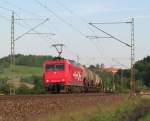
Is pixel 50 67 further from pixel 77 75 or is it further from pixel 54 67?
pixel 77 75

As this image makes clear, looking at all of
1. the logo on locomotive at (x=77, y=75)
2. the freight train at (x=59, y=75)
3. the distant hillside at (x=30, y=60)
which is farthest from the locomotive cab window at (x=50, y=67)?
the distant hillside at (x=30, y=60)

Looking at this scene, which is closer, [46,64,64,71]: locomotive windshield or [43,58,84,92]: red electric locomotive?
[43,58,84,92]: red electric locomotive

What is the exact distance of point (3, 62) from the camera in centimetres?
9062

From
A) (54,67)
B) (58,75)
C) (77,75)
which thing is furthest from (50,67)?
(77,75)

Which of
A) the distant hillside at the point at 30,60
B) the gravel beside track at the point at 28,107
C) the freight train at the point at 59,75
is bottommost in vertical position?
the gravel beside track at the point at 28,107

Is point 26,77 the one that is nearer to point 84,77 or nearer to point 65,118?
point 84,77

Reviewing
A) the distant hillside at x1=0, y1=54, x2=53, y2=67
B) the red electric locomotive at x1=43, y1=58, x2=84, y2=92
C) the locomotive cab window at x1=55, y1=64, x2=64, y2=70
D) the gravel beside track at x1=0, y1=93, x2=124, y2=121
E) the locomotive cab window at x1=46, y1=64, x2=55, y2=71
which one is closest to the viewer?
the gravel beside track at x1=0, y1=93, x2=124, y2=121

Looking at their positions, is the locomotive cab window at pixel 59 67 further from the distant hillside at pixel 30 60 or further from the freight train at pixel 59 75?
the distant hillside at pixel 30 60

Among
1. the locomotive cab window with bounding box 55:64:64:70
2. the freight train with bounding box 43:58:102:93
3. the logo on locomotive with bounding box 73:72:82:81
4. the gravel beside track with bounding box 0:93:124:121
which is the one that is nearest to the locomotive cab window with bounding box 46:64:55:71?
the freight train with bounding box 43:58:102:93

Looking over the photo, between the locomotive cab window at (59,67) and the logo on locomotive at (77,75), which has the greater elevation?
the locomotive cab window at (59,67)

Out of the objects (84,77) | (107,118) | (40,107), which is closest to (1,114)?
(40,107)

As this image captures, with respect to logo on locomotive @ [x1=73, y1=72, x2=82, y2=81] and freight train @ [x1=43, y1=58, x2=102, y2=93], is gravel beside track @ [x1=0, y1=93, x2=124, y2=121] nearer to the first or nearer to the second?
freight train @ [x1=43, y1=58, x2=102, y2=93]

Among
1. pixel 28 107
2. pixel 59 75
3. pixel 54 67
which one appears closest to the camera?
pixel 28 107

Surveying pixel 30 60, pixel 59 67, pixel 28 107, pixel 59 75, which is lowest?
pixel 28 107
